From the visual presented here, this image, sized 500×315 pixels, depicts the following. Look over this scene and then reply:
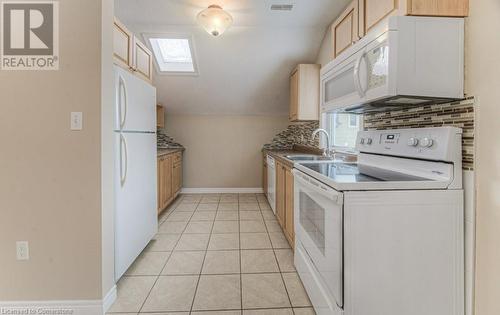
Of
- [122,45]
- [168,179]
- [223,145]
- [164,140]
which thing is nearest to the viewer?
[122,45]

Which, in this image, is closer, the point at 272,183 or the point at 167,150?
the point at 272,183

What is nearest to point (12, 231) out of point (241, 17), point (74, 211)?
point (74, 211)

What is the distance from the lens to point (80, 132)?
1.74 meters

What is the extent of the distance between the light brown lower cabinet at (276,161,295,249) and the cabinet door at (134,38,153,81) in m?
1.73

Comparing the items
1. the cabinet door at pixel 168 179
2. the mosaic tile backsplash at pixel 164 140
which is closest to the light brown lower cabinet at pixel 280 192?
the cabinet door at pixel 168 179

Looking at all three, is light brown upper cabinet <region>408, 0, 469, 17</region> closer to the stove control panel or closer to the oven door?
the stove control panel

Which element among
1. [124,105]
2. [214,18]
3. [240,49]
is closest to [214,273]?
[124,105]

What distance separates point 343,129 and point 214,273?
2244 mm

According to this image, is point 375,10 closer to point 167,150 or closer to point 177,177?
point 167,150

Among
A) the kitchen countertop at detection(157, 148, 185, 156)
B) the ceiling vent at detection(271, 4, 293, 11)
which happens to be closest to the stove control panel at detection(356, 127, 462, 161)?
the ceiling vent at detection(271, 4, 293, 11)

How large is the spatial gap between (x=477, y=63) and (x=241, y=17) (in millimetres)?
2613

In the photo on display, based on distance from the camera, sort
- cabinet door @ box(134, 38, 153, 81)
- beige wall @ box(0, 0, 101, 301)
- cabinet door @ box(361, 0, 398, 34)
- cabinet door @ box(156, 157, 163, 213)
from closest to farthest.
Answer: cabinet door @ box(361, 0, 398, 34) → beige wall @ box(0, 0, 101, 301) → cabinet door @ box(134, 38, 153, 81) → cabinet door @ box(156, 157, 163, 213)

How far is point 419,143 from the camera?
57.8 inches

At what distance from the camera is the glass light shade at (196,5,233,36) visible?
2887 mm
